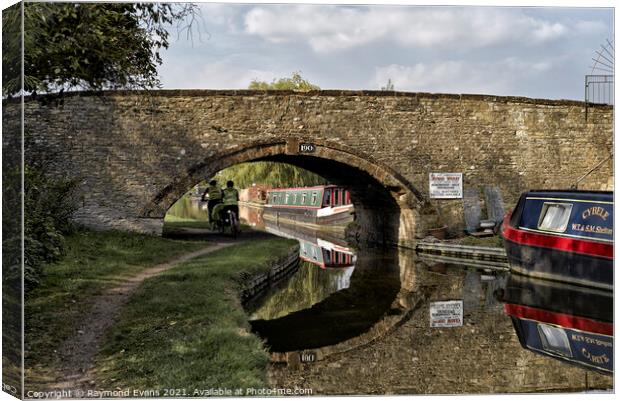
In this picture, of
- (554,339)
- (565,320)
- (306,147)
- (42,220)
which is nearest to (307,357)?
(554,339)

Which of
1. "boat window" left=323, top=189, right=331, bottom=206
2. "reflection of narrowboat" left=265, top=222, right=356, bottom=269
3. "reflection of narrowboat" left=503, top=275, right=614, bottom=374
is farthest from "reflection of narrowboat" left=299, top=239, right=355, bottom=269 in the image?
"boat window" left=323, top=189, right=331, bottom=206

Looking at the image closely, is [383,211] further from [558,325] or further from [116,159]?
[558,325]

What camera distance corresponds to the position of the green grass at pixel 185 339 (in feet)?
12.3

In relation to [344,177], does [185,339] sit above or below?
below

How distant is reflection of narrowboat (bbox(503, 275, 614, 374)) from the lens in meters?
4.74

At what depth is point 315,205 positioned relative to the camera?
23.4 meters

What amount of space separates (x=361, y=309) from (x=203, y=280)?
205 centimetres

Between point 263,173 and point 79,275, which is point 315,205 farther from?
point 79,275

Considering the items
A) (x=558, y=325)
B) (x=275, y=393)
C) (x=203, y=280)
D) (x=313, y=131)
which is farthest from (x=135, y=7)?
(x=313, y=131)

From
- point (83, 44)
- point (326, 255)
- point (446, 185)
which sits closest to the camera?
point (83, 44)

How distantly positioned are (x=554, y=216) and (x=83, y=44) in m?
6.62

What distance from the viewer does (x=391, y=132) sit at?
12133mm

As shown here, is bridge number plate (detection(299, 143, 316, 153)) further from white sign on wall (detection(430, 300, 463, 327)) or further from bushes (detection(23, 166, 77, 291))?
white sign on wall (detection(430, 300, 463, 327))

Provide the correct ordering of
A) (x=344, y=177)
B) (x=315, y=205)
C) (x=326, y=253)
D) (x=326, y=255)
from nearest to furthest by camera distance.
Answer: (x=326, y=255) < (x=344, y=177) < (x=326, y=253) < (x=315, y=205)
